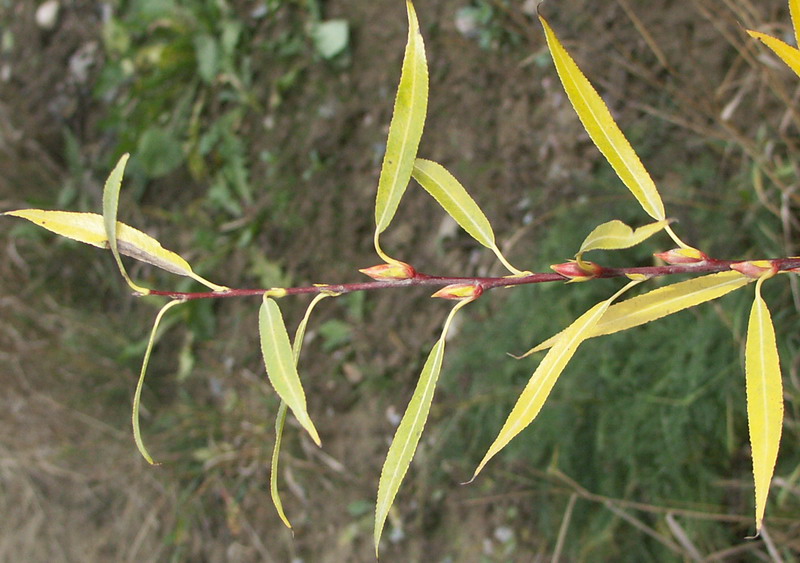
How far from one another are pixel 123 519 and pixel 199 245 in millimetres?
999

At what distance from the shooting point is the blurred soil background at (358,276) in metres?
1.81

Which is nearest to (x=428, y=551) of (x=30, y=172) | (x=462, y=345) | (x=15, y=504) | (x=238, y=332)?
(x=462, y=345)

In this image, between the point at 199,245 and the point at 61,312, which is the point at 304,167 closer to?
the point at 199,245

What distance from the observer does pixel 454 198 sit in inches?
34.3

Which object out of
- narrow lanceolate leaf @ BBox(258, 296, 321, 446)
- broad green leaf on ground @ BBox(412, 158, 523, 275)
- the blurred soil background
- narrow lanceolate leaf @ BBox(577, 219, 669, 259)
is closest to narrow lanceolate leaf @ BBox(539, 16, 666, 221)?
narrow lanceolate leaf @ BBox(577, 219, 669, 259)

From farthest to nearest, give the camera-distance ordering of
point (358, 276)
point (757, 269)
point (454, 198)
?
point (358, 276) < point (454, 198) < point (757, 269)

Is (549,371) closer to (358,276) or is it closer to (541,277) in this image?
(541,277)

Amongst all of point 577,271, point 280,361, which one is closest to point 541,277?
point 577,271

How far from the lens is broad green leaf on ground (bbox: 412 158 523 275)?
868mm

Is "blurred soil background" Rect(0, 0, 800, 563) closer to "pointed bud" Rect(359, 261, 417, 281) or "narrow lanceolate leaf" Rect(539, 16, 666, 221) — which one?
"narrow lanceolate leaf" Rect(539, 16, 666, 221)

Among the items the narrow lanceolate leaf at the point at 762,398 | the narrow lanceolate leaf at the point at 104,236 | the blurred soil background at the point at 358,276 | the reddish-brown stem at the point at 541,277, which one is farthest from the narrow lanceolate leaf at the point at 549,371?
the blurred soil background at the point at 358,276

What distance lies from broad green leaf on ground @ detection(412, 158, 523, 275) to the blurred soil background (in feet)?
3.27

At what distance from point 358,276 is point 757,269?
1.87 m

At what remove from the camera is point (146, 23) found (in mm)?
2953
